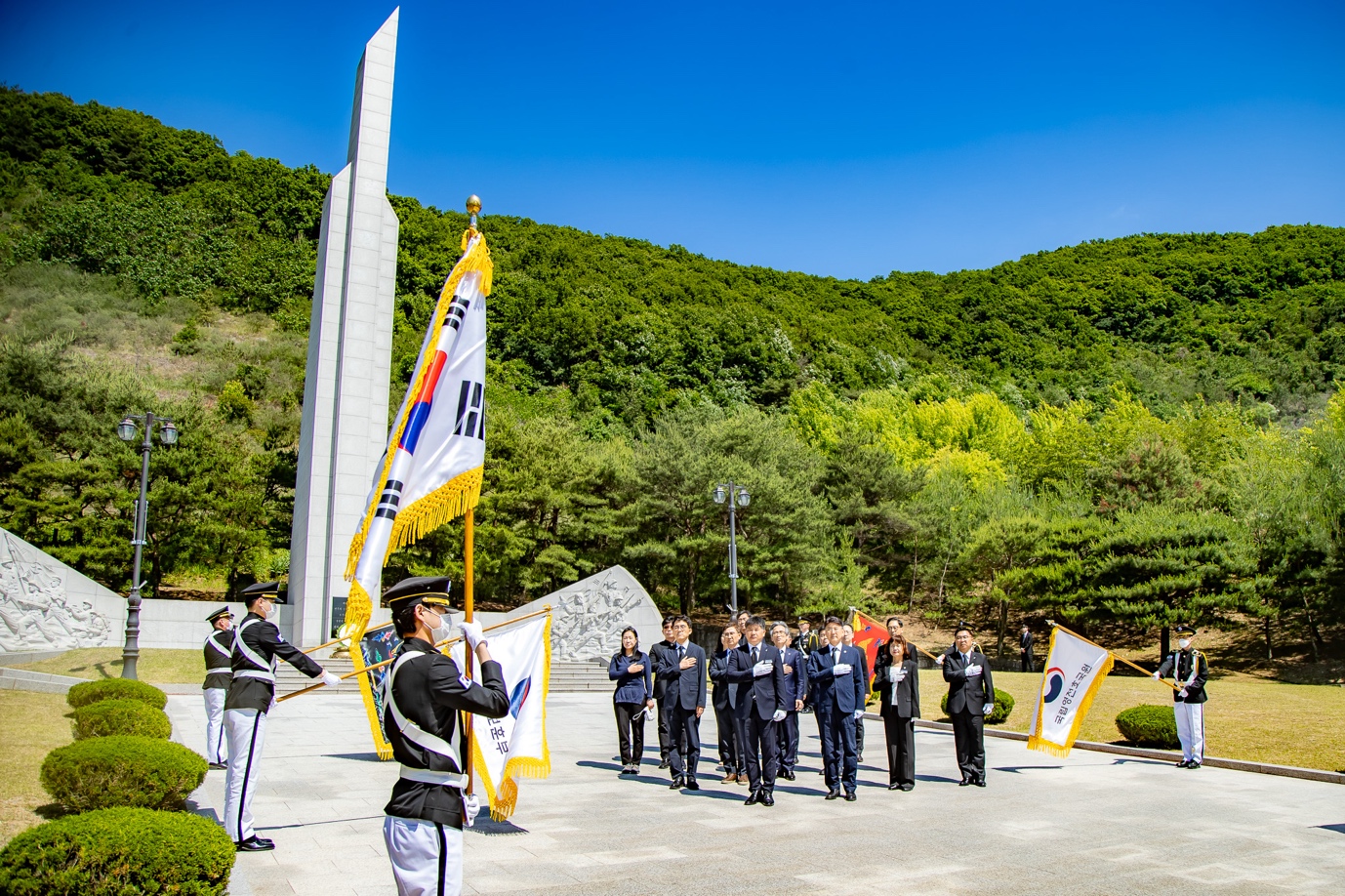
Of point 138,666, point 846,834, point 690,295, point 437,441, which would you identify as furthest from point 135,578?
point 690,295

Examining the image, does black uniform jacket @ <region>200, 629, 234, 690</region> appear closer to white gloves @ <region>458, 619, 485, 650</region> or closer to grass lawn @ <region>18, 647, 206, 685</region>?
white gloves @ <region>458, 619, 485, 650</region>

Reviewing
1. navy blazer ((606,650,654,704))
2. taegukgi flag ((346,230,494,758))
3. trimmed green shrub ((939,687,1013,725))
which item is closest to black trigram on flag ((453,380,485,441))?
taegukgi flag ((346,230,494,758))

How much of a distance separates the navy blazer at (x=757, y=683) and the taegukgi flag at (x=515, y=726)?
7.57ft

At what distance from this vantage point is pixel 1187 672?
12.0m

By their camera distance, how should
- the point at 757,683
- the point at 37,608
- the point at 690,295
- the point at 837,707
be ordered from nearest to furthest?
the point at 757,683 < the point at 837,707 < the point at 37,608 < the point at 690,295

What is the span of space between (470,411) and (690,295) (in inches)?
3398

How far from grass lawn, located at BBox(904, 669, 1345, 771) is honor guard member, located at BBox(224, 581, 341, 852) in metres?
11.6

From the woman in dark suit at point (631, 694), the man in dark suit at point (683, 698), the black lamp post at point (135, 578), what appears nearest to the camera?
the man in dark suit at point (683, 698)

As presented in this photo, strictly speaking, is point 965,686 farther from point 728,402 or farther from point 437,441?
point 728,402

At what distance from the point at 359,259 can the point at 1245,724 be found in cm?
2484

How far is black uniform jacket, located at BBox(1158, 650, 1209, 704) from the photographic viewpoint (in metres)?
11.8

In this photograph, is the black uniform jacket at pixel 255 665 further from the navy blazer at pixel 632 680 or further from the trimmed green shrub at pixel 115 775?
the navy blazer at pixel 632 680

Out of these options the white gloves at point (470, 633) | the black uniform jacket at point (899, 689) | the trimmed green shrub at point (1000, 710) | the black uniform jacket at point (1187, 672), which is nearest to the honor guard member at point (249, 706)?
the white gloves at point (470, 633)

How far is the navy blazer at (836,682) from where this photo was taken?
387 inches
